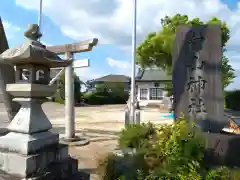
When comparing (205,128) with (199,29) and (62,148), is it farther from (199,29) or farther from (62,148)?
(62,148)

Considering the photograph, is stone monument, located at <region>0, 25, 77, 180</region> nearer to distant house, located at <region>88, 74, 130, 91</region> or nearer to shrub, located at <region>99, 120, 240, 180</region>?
shrub, located at <region>99, 120, 240, 180</region>

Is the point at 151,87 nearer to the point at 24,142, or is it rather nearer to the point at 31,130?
the point at 31,130

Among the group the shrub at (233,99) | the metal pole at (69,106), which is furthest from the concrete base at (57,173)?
the shrub at (233,99)

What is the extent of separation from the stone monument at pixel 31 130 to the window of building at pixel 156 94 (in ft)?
119

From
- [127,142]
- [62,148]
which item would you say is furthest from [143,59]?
[62,148]

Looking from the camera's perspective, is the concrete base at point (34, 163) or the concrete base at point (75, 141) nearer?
the concrete base at point (34, 163)

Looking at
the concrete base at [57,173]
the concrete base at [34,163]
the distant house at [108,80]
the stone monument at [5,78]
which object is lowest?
the concrete base at [57,173]

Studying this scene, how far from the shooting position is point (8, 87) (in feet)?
11.6

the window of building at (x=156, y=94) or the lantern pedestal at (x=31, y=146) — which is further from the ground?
the window of building at (x=156, y=94)

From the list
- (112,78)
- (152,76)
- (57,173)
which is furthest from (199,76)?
(112,78)

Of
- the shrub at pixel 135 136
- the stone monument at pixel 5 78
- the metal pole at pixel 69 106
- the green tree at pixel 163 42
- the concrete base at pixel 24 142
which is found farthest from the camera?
the green tree at pixel 163 42

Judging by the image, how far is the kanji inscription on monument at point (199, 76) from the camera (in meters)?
6.22

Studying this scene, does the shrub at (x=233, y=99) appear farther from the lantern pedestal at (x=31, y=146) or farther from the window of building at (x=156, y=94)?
the lantern pedestal at (x=31, y=146)

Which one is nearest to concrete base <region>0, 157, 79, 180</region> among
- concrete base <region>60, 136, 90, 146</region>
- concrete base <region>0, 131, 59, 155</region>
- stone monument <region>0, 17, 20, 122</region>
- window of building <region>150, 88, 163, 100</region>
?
concrete base <region>0, 131, 59, 155</region>
